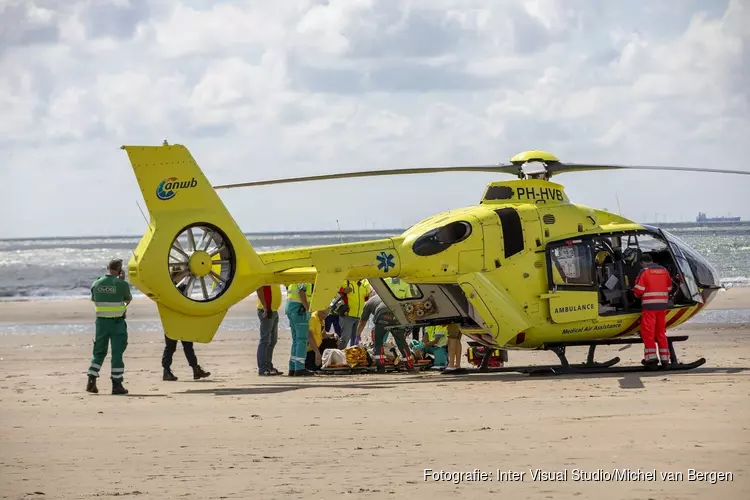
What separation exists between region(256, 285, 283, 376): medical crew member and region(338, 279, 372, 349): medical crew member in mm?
1333

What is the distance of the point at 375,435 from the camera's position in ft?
34.2

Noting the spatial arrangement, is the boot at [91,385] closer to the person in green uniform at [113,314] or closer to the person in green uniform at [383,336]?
the person in green uniform at [113,314]

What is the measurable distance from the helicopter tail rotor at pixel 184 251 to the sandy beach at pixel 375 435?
1.11 m

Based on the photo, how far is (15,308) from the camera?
129ft

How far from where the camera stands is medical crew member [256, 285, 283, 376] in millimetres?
16609

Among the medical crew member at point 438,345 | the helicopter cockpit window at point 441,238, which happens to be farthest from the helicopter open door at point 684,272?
the medical crew member at point 438,345

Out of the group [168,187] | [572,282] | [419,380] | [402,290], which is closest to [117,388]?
[168,187]

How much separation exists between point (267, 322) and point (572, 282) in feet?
15.2

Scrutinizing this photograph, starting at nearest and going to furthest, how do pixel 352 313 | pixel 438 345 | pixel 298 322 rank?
1. pixel 298 322
2. pixel 438 345
3. pixel 352 313

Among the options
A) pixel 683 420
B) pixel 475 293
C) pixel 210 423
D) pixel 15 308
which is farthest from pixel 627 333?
pixel 15 308

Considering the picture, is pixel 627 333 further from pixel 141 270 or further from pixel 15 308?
pixel 15 308

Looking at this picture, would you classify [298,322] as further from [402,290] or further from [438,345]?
[438,345]

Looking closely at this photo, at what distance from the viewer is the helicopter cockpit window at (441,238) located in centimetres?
→ 1510

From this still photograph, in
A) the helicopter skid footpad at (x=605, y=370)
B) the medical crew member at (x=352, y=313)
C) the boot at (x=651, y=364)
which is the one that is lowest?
the helicopter skid footpad at (x=605, y=370)
